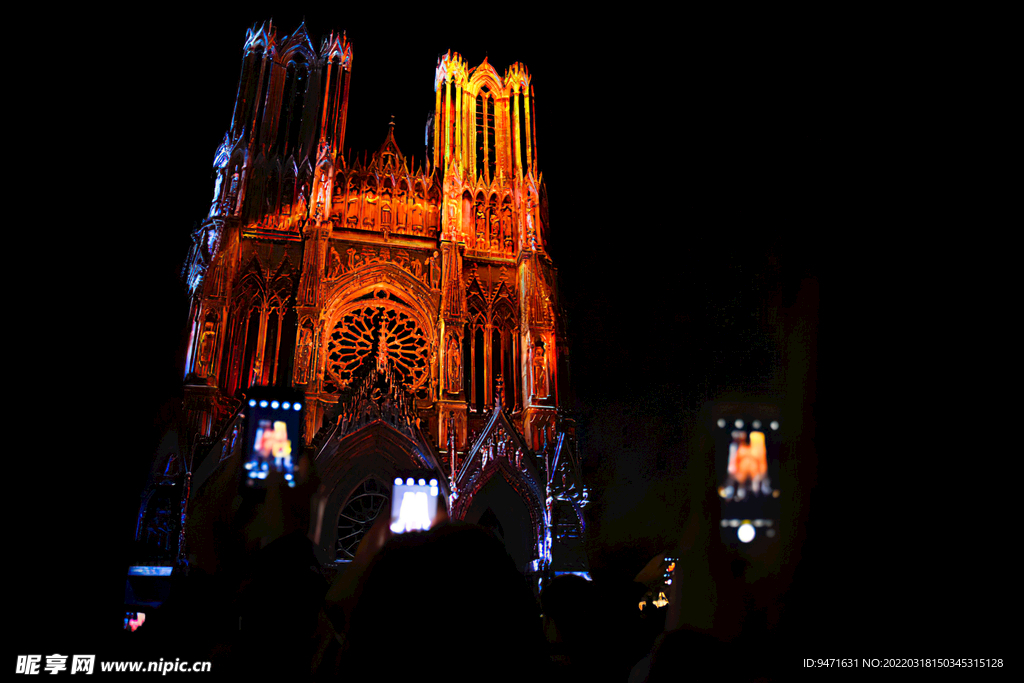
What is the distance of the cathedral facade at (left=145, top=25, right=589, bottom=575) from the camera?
56.3 feet

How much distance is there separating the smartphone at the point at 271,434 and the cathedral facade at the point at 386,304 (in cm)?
1190

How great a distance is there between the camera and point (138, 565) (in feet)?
45.9

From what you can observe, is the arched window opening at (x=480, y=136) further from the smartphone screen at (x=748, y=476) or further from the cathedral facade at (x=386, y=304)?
the smartphone screen at (x=748, y=476)

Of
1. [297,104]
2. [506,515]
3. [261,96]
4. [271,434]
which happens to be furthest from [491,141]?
[271,434]

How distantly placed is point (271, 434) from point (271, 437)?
6.0 inches

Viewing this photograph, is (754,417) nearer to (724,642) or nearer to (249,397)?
(724,642)

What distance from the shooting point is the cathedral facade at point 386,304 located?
1717cm

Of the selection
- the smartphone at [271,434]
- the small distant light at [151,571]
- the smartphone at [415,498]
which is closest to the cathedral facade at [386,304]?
the small distant light at [151,571]

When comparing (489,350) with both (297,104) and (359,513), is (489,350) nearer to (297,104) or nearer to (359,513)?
(359,513)

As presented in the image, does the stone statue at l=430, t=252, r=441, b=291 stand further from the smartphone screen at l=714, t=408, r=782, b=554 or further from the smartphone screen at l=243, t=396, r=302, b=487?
the smartphone screen at l=714, t=408, r=782, b=554

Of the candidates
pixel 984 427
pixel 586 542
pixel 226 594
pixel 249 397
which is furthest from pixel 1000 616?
pixel 586 542

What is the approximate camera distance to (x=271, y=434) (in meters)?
3.81

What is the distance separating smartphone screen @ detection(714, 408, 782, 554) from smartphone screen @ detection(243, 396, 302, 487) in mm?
2171

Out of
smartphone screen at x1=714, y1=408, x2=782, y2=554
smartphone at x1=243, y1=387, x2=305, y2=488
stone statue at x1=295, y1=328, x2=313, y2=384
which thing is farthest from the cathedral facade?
smartphone screen at x1=714, y1=408, x2=782, y2=554
